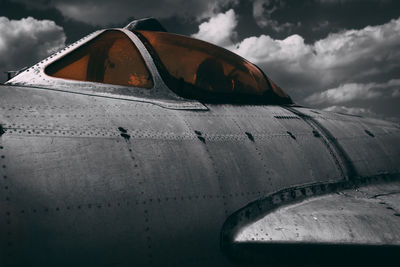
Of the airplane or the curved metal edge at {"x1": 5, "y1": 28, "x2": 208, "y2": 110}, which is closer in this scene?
the airplane

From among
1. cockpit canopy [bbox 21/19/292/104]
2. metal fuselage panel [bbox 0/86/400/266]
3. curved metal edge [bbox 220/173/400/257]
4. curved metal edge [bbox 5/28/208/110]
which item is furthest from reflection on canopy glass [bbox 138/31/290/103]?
curved metal edge [bbox 220/173/400/257]

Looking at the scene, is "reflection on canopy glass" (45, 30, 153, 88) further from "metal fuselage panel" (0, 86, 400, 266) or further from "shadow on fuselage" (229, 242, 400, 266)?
"shadow on fuselage" (229, 242, 400, 266)

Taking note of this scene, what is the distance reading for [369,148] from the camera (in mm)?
6191

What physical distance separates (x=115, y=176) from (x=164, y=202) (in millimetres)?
516

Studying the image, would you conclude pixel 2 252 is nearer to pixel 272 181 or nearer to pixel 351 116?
Answer: pixel 272 181

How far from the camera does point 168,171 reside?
3568 mm

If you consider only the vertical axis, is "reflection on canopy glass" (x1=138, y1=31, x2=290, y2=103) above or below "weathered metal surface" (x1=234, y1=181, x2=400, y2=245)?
above

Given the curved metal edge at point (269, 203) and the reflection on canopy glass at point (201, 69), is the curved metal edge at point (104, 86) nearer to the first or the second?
the reflection on canopy glass at point (201, 69)

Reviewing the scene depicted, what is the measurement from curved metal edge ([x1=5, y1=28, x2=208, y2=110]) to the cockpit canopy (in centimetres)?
5

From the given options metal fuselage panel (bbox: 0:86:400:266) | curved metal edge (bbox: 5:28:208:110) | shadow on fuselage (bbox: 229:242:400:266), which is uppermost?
curved metal edge (bbox: 5:28:208:110)

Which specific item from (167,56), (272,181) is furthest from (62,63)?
(272,181)

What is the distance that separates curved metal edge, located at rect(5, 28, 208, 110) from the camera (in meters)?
4.16

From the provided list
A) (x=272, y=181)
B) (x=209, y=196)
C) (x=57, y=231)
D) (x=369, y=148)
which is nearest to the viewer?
(x=57, y=231)

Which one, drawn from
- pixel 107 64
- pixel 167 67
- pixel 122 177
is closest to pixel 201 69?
pixel 167 67
